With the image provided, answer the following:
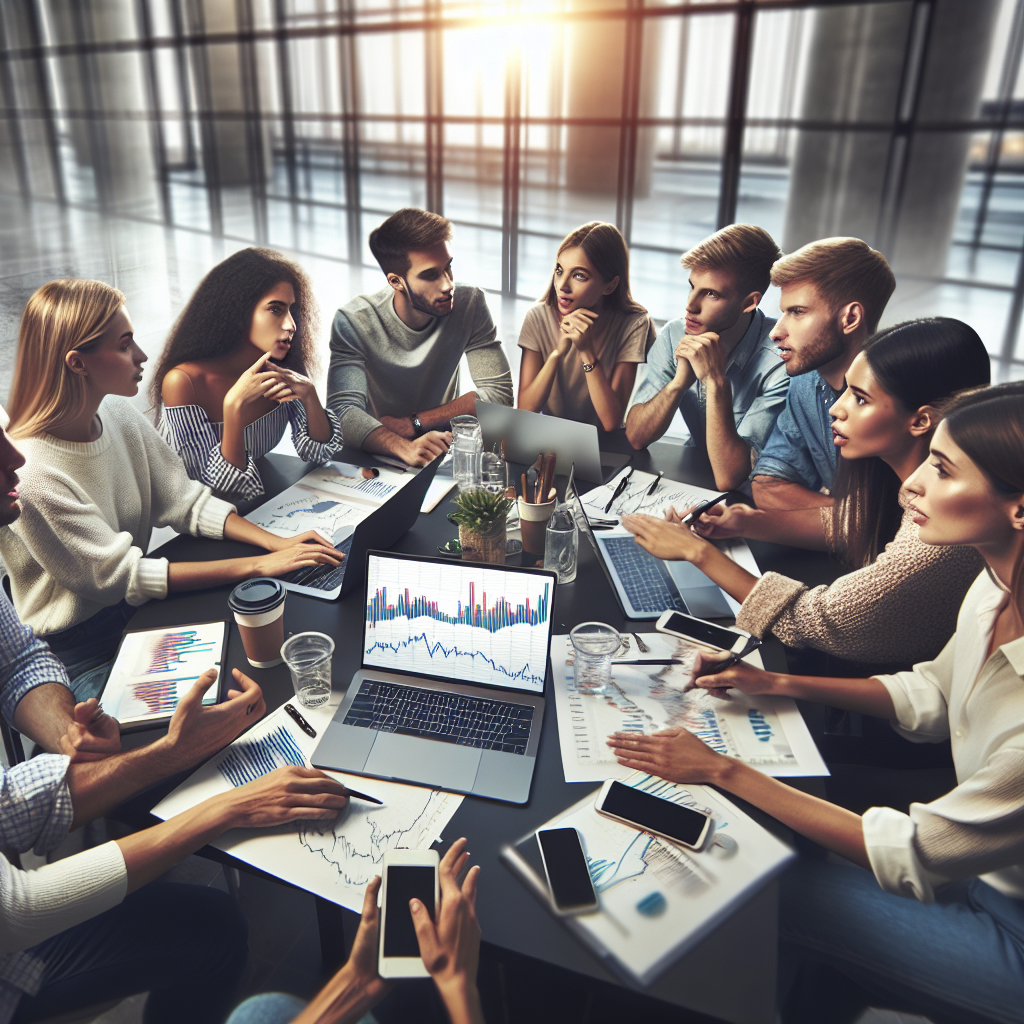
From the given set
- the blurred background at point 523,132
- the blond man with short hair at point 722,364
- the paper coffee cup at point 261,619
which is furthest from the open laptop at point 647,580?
the blurred background at point 523,132

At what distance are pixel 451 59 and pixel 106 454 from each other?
14.4 feet

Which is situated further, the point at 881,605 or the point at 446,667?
the point at 881,605

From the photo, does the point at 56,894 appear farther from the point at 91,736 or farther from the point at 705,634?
the point at 705,634

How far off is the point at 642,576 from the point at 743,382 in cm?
107

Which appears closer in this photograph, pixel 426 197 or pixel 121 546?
pixel 121 546

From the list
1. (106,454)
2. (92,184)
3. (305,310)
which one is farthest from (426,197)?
(106,454)

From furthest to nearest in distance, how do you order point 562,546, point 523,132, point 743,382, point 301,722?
point 523,132 < point 743,382 < point 562,546 < point 301,722

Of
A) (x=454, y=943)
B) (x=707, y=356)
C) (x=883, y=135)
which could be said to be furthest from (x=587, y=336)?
(x=883, y=135)

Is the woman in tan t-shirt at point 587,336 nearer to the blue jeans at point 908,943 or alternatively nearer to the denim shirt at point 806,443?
the denim shirt at point 806,443

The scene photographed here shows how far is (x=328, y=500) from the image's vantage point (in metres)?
2.12

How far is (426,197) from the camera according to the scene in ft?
19.5

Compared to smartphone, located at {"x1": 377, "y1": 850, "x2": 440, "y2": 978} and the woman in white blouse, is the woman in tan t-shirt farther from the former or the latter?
smartphone, located at {"x1": 377, "y1": 850, "x2": 440, "y2": 978}

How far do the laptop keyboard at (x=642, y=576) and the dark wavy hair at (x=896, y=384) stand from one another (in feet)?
1.52

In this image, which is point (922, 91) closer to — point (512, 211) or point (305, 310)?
point (512, 211)
